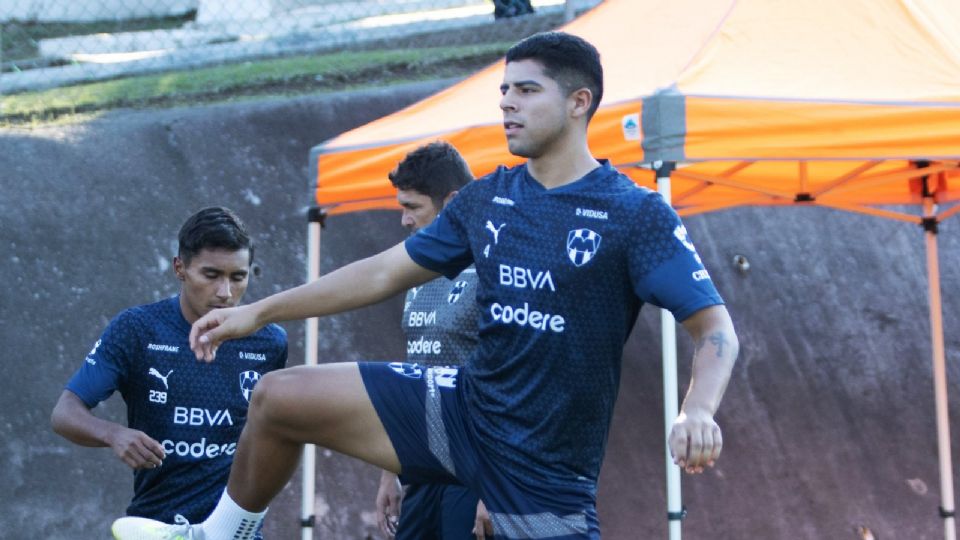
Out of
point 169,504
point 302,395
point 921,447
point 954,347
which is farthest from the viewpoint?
point 954,347

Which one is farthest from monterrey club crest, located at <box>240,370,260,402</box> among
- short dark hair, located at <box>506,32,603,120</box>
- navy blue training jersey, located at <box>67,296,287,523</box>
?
short dark hair, located at <box>506,32,603,120</box>

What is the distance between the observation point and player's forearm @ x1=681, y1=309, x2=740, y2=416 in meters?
3.37

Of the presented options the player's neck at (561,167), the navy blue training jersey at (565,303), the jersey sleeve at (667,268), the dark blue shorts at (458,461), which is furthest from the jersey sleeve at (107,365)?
the jersey sleeve at (667,268)

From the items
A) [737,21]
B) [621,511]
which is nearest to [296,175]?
[621,511]

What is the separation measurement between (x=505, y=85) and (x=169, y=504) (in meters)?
1.85

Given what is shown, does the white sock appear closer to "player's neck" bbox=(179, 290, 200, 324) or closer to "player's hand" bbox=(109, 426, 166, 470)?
"player's hand" bbox=(109, 426, 166, 470)

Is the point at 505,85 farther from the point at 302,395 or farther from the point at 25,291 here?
the point at 25,291

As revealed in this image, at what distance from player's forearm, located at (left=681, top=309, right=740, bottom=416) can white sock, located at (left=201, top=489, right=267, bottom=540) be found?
1.29 meters

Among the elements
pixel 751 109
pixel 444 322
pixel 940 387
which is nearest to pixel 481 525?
pixel 444 322

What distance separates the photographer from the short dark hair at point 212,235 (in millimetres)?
4809

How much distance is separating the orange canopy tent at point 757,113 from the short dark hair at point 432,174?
0.92 m

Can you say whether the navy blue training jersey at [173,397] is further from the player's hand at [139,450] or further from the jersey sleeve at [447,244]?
the jersey sleeve at [447,244]

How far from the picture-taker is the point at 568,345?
3.62 meters

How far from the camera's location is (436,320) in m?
4.89
